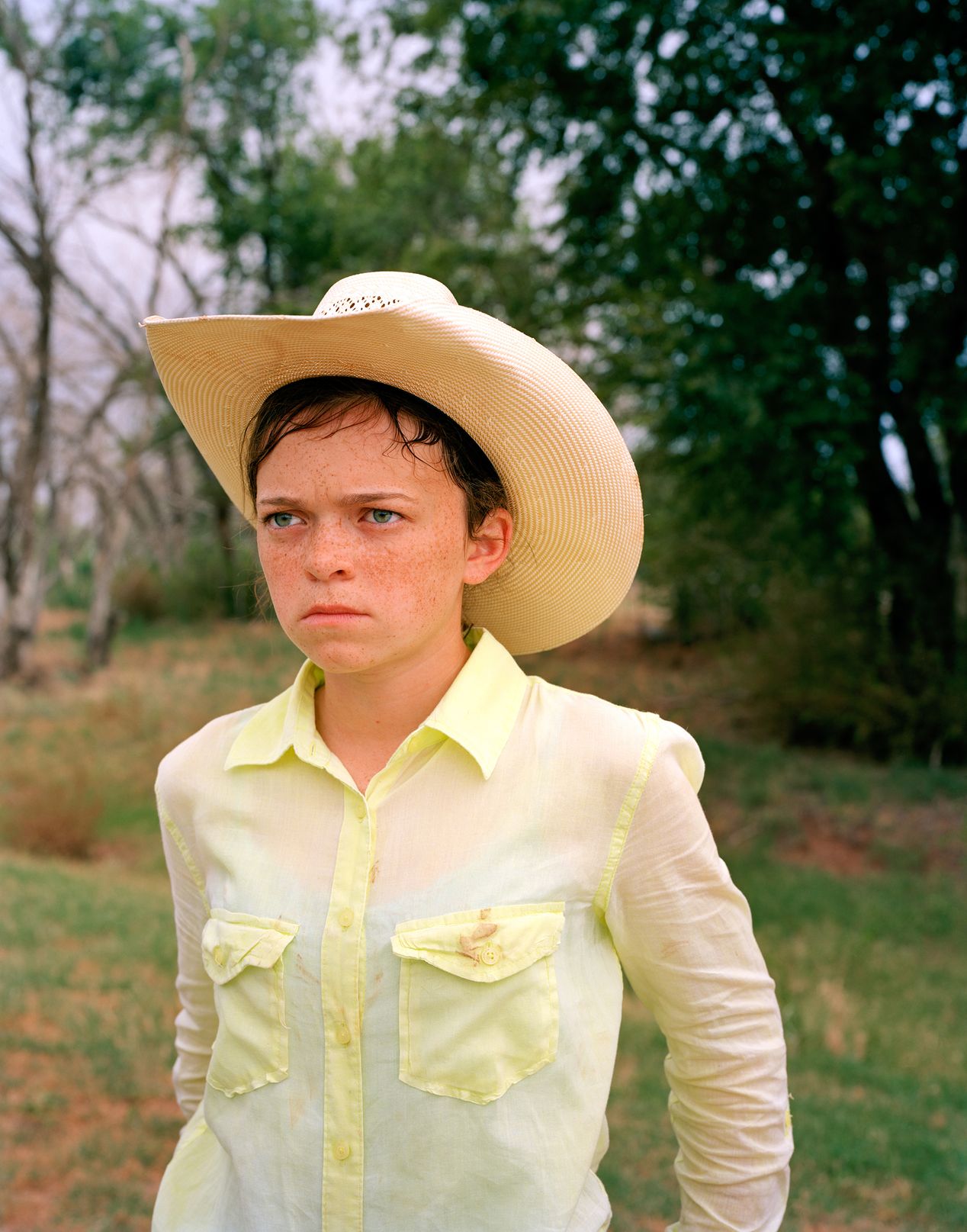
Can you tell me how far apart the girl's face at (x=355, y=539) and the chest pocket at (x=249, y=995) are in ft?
1.13

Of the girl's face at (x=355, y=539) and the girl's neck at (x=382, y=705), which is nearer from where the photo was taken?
the girl's face at (x=355, y=539)

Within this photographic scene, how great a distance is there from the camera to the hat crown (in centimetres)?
129

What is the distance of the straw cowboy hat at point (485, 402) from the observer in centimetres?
126

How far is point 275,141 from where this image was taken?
17.5 metres

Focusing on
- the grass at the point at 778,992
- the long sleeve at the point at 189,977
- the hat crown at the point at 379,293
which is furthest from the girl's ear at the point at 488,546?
the grass at the point at 778,992

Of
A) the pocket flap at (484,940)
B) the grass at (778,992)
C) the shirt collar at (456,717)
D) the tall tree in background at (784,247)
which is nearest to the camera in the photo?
the pocket flap at (484,940)

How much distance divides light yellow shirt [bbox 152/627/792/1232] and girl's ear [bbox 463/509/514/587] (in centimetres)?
12

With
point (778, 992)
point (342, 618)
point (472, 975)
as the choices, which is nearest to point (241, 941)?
point (472, 975)

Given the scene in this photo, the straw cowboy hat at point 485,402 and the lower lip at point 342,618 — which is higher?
the straw cowboy hat at point 485,402

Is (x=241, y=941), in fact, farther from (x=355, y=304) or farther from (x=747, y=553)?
(x=747, y=553)

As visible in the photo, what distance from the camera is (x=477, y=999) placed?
125 cm

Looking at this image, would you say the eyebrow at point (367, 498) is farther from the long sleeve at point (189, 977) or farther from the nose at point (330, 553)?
the long sleeve at point (189, 977)

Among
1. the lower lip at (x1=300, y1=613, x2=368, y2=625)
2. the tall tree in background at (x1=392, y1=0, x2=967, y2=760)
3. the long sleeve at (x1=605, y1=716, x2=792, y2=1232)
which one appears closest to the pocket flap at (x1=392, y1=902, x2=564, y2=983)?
the long sleeve at (x1=605, y1=716, x2=792, y2=1232)

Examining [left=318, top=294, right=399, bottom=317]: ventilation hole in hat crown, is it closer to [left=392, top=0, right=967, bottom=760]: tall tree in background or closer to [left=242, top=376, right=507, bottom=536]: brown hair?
[left=242, top=376, right=507, bottom=536]: brown hair
